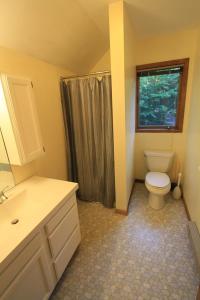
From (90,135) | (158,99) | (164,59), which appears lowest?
(90,135)

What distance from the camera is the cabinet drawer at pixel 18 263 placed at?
0.80 metres

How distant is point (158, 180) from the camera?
2.13 meters

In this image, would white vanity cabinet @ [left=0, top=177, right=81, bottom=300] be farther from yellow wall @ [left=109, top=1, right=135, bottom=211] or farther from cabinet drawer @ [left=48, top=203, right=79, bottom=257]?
yellow wall @ [left=109, top=1, right=135, bottom=211]

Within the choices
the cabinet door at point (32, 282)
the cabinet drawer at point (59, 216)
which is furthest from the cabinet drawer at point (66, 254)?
the cabinet drawer at point (59, 216)

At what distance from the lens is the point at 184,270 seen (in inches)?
55.1

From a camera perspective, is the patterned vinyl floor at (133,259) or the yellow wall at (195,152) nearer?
the patterned vinyl floor at (133,259)

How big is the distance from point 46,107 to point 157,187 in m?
1.71

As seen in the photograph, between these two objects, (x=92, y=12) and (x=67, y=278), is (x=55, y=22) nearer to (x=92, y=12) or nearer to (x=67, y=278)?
(x=92, y=12)

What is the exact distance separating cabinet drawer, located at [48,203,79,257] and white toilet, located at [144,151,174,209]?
1.14 metres

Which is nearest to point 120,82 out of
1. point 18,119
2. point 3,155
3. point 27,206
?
point 18,119

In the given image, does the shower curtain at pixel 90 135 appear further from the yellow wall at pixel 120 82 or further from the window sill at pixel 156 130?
the window sill at pixel 156 130

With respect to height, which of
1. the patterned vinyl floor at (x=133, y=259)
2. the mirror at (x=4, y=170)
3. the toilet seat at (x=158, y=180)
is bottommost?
the patterned vinyl floor at (x=133, y=259)

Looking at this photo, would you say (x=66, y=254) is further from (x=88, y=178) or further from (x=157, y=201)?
(x=157, y=201)

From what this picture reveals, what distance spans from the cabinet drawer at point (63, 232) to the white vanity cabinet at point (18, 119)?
2.02ft
